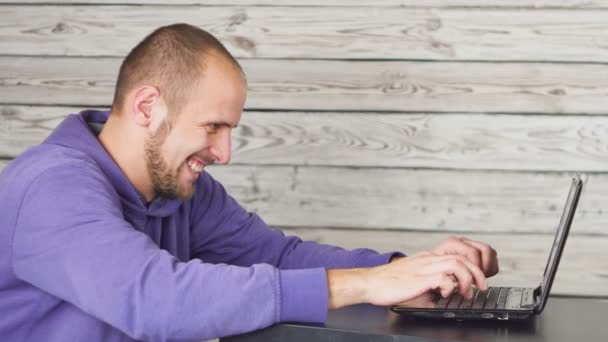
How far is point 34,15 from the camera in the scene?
2.61 metres

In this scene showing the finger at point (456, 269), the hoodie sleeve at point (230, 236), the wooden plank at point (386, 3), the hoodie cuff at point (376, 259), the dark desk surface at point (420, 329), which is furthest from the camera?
the wooden plank at point (386, 3)

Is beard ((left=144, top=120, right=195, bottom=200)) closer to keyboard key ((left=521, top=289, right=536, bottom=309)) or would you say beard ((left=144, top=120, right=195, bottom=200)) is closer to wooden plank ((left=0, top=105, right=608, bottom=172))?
keyboard key ((left=521, top=289, right=536, bottom=309))

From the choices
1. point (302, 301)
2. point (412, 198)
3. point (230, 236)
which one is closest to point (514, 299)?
point (302, 301)

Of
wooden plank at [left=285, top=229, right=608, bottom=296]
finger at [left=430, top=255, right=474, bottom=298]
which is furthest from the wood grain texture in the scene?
finger at [left=430, top=255, right=474, bottom=298]

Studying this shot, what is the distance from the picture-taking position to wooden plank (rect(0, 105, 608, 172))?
247 cm

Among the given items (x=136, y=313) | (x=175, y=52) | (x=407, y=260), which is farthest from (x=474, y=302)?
(x=175, y=52)

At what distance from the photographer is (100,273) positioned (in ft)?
4.27

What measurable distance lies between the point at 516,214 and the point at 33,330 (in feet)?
4.59

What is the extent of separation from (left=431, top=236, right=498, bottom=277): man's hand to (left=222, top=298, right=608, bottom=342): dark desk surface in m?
0.27

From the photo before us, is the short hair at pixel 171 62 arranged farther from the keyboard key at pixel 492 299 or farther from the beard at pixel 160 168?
the keyboard key at pixel 492 299

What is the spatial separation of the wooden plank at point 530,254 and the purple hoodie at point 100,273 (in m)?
0.98

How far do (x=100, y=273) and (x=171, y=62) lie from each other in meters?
0.49

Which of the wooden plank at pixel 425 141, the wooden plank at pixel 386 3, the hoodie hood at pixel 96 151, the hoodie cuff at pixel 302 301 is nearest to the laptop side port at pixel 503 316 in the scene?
the hoodie cuff at pixel 302 301

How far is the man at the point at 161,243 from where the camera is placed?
1.29m
